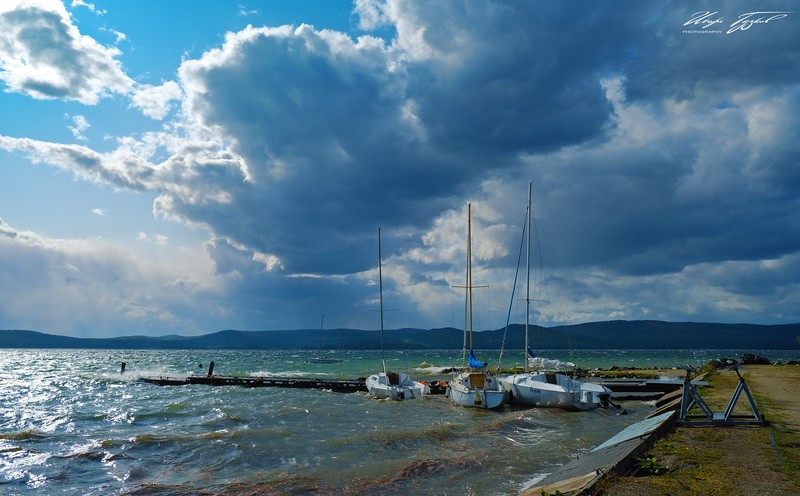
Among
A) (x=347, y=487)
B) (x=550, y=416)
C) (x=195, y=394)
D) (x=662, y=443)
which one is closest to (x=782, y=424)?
(x=662, y=443)

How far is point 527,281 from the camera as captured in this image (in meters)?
43.7

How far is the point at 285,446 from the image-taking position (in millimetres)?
21500

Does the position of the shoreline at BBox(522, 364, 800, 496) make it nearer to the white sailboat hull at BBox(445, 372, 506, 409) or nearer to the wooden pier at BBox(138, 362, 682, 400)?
the white sailboat hull at BBox(445, 372, 506, 409)

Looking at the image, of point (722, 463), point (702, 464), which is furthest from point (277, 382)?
point (722, 463)

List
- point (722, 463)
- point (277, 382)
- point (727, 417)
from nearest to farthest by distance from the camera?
point (722, 463)
point (727, 417)
point (277, 382)

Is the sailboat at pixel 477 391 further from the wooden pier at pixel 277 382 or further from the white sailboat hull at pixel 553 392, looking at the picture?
the wooden pier at pixel 277 382

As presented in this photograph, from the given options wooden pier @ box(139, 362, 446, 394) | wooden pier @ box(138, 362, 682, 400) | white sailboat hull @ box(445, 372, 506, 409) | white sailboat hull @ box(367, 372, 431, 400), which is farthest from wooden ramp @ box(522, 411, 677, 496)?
wooden pier @ box(139, 362, 446, 394)

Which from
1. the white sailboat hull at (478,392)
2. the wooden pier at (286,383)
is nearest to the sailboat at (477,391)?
the white sailboat hull at (478,392)

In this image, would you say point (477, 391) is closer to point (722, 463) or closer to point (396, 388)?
point (396, 388)

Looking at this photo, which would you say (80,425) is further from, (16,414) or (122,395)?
(122,395)

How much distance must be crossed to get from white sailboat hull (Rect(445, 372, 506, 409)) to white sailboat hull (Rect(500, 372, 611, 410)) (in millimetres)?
1235

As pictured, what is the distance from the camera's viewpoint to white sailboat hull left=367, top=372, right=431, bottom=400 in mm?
39875

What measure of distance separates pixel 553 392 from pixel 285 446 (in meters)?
18.4

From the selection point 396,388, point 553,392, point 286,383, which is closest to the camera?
point 553,392
